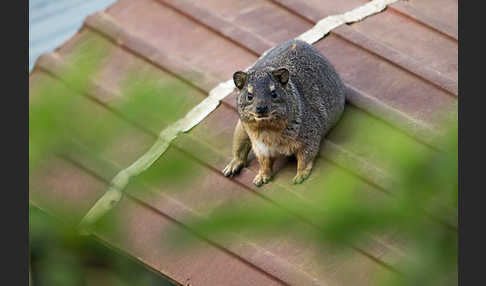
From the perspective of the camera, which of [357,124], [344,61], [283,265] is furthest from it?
[344,61]

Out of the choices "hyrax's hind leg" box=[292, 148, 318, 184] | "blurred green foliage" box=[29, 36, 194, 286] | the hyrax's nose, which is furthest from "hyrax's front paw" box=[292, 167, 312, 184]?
"blurred green foliage" box=[29, 36, 194, 286]

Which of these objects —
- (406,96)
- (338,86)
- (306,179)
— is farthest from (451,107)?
(306,179)

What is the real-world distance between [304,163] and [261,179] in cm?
38

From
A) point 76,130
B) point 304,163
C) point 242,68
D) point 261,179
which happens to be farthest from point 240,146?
point 76,130

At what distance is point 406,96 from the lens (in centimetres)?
712

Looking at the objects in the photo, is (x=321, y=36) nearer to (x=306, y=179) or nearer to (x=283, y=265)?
(x=306, y=179)

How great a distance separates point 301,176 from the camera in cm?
655

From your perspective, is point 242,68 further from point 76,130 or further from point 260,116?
point 76,130

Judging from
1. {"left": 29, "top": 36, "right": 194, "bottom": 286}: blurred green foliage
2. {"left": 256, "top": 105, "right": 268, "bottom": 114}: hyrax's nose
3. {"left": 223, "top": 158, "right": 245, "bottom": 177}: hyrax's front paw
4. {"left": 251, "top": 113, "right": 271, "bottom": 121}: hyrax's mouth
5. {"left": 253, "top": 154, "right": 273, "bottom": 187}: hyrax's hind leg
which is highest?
{"left": 29, "top": 36, "right": 194, "bottom": 286}: blurred green foliage

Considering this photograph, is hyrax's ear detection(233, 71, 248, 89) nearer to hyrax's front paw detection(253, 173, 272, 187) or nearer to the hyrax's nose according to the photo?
the hyrax's nose

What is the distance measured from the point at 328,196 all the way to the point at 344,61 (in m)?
5.62

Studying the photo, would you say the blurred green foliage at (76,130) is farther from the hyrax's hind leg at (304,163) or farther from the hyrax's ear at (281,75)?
the hyrax's hind leg at (304,163)

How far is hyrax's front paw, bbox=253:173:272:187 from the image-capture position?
6440mm

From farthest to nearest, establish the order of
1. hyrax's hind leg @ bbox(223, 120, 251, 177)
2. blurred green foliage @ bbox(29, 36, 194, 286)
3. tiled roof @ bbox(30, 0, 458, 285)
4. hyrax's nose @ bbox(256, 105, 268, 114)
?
hyrax's hind leg @ bbox(223, 120, 251, 177)
hyrax's nose @ bbox(256, 105, 268, 114)
tiled roof @ bbox(30, 0, 458, 285)
blurred green foliage @ bbox(29, 36, 194, 286)
